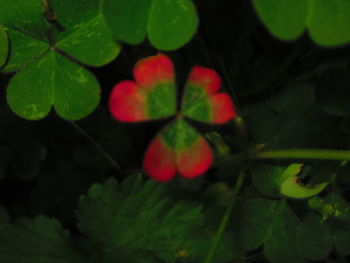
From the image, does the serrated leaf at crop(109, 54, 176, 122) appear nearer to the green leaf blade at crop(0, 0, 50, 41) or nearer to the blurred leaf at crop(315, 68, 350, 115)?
the green leaf blade at crop(0, 0, 50, 41)

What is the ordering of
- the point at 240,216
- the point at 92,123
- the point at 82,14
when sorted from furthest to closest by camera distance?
the point at 92,123 < the point at 240,216 < the point at 82,14

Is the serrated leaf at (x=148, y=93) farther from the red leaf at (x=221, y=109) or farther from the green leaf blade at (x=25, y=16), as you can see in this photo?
the green leaf blade at (x=25, y=16)

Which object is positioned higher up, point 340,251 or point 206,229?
point 206,229

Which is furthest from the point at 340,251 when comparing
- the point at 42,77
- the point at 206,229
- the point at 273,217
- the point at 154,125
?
the point at 42,77

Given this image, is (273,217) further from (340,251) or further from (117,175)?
(117,175)

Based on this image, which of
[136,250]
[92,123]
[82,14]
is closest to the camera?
[82,14]

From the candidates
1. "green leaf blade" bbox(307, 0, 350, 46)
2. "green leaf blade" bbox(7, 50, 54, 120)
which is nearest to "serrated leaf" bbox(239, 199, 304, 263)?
"green leaf blade" bbox(307, 0, 350, 46)
